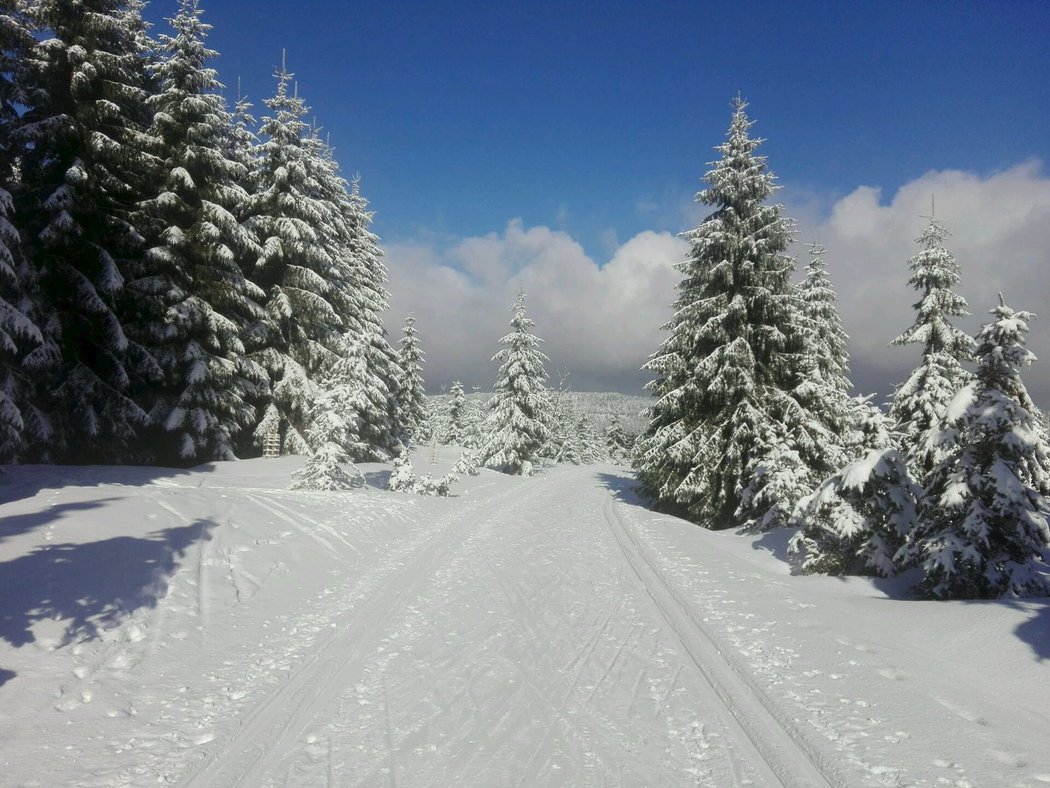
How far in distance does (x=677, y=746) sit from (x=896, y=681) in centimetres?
279

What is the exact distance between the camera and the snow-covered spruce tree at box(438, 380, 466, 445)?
2463 inches

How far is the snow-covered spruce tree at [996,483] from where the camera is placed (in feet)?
24.4

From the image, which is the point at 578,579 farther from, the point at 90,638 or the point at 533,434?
the point at 533,434

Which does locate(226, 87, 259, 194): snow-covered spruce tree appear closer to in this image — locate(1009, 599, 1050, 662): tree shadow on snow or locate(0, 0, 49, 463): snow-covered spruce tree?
locate(0, 0, 49, 463): snow-covered spruce tree

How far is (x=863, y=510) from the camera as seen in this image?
9.91m

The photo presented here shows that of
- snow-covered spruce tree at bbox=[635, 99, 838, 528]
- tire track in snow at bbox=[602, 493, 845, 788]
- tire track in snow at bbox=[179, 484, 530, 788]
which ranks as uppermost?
snow-covered spruce tree at bbox=[635, 99, 838, 528]

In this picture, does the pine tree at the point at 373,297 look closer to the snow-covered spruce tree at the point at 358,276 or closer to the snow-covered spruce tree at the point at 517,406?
the snow-covered spruce tree at the point at 358,276

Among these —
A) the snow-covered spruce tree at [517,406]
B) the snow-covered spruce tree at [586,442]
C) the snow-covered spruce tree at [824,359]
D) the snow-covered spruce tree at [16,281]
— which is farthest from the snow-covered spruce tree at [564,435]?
the snow-covered spruce tree at [16,281]

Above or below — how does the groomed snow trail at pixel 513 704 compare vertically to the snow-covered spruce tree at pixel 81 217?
below

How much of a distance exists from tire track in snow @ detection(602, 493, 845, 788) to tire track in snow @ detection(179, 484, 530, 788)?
3778mm

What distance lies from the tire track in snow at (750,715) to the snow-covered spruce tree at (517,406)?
30618mm

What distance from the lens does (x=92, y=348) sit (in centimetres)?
1566

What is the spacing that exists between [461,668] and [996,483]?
25.3 feet

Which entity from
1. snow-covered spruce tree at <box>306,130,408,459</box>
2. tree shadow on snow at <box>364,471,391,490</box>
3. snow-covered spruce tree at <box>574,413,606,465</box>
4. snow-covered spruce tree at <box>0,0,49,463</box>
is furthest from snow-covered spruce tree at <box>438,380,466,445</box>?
snow-covered spruce tree at <box>0,0,49,463</box>
